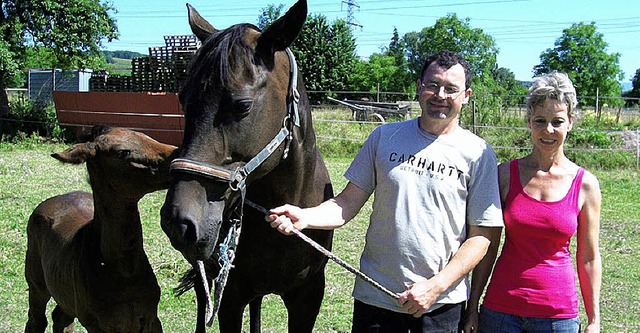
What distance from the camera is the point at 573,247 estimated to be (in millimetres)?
7945

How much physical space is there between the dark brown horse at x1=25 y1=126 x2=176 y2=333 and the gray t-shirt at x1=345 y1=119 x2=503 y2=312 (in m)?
1.14

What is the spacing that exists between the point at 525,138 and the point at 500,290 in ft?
47.4

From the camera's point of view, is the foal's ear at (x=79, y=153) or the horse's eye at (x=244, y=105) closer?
the horse's eye at (x=244, y=105)

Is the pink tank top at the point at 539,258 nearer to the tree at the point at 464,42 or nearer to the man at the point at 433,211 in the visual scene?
the man at the point at 433,211

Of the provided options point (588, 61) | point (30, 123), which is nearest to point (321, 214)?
point (30, 123)

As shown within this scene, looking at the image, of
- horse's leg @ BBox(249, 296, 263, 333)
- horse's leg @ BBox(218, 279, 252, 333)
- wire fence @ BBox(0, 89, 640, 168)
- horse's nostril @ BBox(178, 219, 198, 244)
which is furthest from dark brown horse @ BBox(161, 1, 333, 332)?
wire fence @ BBox(0, 89, 640, 168)

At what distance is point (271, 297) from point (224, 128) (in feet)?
13.1

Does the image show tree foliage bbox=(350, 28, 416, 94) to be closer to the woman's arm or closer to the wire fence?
the wire fence

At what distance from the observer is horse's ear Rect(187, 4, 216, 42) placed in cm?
288

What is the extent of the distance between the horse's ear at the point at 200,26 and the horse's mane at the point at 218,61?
1.66ft

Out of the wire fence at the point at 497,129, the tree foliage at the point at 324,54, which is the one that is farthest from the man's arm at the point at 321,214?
the tree foliage at the point at 324,54

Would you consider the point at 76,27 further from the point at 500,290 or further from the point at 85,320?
the point at 500,290

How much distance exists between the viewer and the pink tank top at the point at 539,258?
103 inches

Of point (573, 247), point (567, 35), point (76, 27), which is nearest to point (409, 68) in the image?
point (567, 35)
